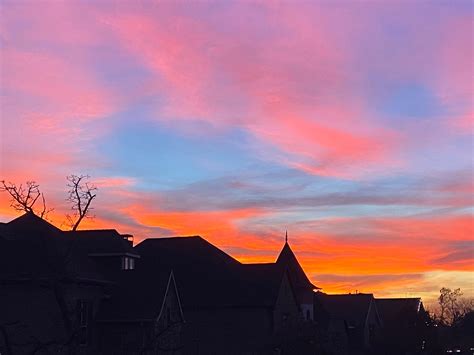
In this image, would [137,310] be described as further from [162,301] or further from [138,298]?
[162,301]

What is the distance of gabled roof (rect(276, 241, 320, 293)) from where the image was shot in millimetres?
64312

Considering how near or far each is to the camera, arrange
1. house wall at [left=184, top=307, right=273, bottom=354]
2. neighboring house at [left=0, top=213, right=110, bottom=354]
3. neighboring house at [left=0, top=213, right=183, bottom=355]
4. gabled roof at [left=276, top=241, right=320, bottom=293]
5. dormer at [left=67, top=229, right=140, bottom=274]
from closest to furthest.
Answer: neighboring house at [left=0, top=213, right=110, bottom=354], neighboring house at [left=0, top=213, right=183, bottom=355], dormer at [left=67, top=229, right=140, bottom=274], house wall at [left=184, top=307, right=273, bottom=354], gabled roof at [left=276, top=241, right=320, bottom=293]

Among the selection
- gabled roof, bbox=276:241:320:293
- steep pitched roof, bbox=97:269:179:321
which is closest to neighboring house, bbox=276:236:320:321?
gabled roof, bbox=276:241:320:293

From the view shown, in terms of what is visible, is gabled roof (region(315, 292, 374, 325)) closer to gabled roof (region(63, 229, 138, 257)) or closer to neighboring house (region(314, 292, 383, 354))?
neighboring house (region(314, 292, 383, 354))

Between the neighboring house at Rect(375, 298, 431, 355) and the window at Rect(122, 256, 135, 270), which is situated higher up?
the window at Rect(122, 256, 135, 270)

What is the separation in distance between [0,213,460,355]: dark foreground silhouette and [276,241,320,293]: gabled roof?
0.41ft

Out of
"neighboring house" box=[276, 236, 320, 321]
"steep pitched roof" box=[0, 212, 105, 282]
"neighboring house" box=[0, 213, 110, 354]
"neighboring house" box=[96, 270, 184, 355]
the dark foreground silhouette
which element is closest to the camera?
"neighboring house" box=[0, 213, 110, 354]

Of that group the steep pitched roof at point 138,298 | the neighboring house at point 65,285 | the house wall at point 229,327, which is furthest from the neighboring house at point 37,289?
the house wall at point 229,327

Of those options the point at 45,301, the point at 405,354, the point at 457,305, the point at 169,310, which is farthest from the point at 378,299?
the point at 45,301

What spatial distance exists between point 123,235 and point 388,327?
21.5m

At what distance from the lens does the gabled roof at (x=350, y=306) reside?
263 ft

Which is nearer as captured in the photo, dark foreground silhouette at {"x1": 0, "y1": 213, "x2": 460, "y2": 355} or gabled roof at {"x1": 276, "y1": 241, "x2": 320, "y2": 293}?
dark foreground silhouette at {"x1": 0, "y1": 213, "x2": 460, "y2": 355}

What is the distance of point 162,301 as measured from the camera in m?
41.7

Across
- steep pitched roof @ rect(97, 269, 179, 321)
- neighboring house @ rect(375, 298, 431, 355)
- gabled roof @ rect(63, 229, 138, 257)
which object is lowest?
neighboring house @ rect(375, 298, 431, 355)
